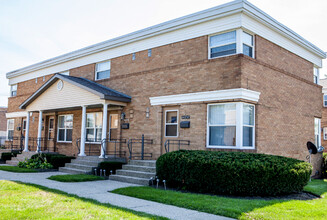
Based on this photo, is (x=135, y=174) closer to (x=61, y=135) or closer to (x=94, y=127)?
(x=94, y=127)

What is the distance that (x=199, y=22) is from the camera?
13648 mm

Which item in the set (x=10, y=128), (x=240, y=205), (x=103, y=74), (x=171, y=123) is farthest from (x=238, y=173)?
(x=10, y=128)

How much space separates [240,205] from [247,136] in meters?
4.93

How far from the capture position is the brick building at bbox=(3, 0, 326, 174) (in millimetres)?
12641

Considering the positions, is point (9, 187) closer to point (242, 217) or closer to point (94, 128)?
point (242, 217)

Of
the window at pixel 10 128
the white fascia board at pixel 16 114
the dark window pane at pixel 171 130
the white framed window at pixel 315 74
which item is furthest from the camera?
the window at pixel 10 128

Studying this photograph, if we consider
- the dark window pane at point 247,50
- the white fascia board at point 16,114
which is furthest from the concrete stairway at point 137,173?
the white fascia board at point 16,114

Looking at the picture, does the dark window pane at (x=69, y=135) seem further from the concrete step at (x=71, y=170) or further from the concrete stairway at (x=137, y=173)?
the concrete stairway at (x=137, y=173)

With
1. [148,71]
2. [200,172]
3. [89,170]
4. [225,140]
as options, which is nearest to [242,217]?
[200,172]

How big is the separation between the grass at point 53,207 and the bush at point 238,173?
325 cm

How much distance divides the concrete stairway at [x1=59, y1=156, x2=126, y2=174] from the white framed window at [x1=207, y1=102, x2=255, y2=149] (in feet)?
16.1

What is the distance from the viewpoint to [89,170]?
46.6 feet

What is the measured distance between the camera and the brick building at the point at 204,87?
41.5 feet

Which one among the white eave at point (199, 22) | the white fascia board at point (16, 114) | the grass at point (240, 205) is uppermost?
the white eave at point (199, 22)
